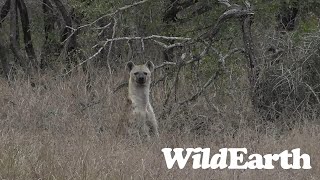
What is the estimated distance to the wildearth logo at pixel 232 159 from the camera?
5438mm

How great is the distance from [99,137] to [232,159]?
154cm

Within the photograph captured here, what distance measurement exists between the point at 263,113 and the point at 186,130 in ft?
4.21

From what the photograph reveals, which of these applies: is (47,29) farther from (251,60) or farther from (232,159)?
(232,159)

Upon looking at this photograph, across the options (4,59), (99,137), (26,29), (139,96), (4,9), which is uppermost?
(4,9)

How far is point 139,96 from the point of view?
7.55 meters

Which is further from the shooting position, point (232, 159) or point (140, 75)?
point (140, 75)

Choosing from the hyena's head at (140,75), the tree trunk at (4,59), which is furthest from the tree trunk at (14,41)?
the hyena's head at (140,75)

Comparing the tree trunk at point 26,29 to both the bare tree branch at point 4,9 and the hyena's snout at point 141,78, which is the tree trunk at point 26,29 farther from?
the hyena's snout at point 141,78

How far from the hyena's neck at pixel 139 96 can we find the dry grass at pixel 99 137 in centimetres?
35

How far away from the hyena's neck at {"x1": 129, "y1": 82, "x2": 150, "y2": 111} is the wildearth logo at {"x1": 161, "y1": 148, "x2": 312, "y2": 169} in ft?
4.70

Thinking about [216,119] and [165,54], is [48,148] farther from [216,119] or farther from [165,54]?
[165,54]

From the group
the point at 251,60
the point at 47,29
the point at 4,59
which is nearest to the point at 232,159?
the point at 251,60

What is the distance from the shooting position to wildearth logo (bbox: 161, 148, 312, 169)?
5438mm

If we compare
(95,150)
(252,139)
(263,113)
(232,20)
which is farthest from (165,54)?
(95,150)
